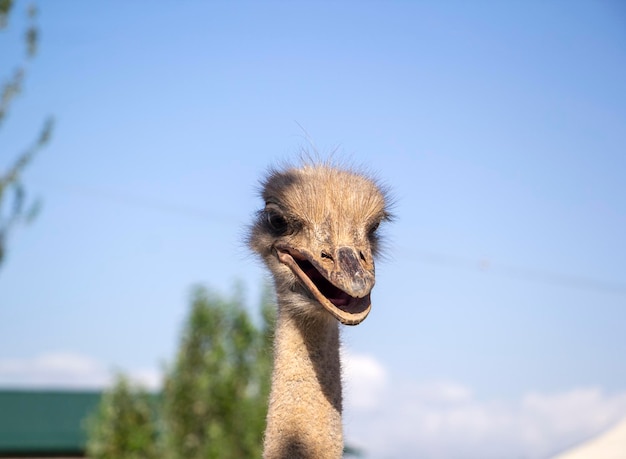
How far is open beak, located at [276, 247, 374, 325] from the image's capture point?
3.05m

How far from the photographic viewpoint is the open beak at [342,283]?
305 centimetres

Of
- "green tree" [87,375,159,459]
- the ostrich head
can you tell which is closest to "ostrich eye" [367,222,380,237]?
the ostrich head

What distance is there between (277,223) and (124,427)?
11313 millimetres

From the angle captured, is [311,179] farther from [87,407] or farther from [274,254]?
[87,407]

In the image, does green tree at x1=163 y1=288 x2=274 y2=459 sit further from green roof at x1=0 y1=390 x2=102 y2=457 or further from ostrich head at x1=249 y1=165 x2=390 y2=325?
ostrich head at x1=249 y1=165 x2=390 y2=325

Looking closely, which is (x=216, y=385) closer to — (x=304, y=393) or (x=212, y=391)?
→ (x=212, y=391)

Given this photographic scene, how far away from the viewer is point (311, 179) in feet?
11.8

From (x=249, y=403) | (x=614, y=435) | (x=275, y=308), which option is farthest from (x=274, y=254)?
(x=249, y=403)

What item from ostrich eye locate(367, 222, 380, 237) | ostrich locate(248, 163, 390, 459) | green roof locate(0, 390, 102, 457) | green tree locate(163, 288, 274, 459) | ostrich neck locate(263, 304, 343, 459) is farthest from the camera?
green roof locate(0, 390, 102, 457)

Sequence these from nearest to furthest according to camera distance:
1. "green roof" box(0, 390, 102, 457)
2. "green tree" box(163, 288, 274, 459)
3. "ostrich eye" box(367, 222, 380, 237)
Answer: "ostrich eye" box(367, 222, 380, 237) → "green tree" box(163, 288, 274, 459) → "green roof" box(0, 390, 102, 457)

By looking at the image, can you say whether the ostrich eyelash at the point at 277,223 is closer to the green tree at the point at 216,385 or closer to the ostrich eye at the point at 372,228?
the ostrich eye at the point at 372,228

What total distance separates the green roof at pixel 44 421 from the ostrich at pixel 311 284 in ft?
49.1

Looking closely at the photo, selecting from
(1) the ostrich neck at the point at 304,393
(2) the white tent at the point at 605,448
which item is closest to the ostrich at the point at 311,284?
(1) the ostrich neck at the point at 304,393

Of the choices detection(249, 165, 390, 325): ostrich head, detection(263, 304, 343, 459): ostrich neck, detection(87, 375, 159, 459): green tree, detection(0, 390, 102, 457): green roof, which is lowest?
detection(263, 304, 343, 459): ostrich neck
